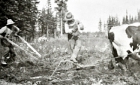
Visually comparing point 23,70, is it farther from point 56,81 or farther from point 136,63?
point 136,63

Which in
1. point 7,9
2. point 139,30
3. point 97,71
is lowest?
point 97,71

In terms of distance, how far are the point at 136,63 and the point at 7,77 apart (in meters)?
4.59

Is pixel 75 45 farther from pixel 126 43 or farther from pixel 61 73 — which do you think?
pixel 126 43

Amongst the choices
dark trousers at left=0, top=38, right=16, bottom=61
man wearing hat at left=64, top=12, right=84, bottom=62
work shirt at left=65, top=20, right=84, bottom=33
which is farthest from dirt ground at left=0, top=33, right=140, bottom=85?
work shirt at left=65, top=20, right=84, bottom=33

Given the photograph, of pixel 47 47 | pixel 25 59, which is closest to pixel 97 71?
pixel 25 59

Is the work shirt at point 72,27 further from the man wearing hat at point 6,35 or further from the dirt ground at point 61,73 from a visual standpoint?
the man wearing hat at point 6,35

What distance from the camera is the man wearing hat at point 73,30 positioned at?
7.41 m

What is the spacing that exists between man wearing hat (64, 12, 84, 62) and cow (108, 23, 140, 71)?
1374 millimetres

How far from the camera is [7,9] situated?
1376 cm

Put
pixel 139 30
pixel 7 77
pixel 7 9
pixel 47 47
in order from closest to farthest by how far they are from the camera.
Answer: pixel 7 77
pixel 139 30
pixel 47 47
pixel 7 9

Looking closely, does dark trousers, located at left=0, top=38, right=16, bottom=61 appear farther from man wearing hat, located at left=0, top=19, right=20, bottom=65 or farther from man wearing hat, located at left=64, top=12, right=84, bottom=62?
man wearing hat, located at left=64, top=12, right=84, bottom=62

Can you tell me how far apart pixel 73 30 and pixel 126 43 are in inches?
81.5

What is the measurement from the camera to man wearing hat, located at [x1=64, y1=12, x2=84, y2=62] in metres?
7.41

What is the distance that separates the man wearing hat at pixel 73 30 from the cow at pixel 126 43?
137cm
